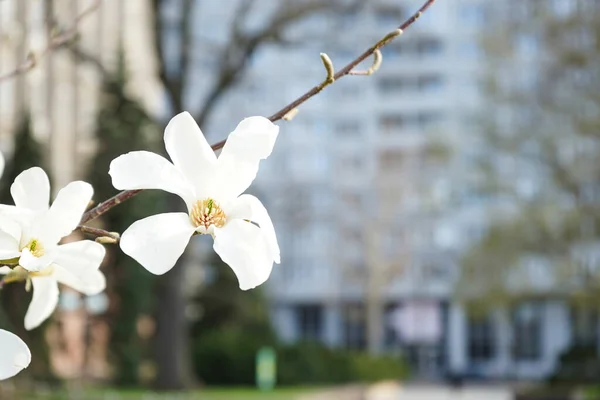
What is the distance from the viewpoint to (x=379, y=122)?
4516 cm

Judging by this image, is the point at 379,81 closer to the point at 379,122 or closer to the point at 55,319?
the point at 379,122

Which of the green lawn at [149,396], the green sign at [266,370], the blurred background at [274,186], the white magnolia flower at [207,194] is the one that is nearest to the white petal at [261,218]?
the white magnolia flower at [207,194]

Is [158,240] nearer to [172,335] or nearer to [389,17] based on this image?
[172,335]

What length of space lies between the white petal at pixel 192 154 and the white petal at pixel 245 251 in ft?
0.13

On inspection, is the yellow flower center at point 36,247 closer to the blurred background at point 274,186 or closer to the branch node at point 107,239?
the branch node at point 107,239

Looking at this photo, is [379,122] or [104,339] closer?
[104,339]

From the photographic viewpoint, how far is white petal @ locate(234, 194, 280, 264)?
0.84m

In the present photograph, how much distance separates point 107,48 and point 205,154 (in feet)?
92.5

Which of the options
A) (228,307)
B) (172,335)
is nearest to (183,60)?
(172,335)

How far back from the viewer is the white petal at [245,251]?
82cm

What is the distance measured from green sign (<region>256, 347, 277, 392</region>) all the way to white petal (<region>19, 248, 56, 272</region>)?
59.0 feet

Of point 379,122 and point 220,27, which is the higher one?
point 220,27

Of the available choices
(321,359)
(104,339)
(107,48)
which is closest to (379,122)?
(107,48)

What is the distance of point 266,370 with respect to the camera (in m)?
19.0
